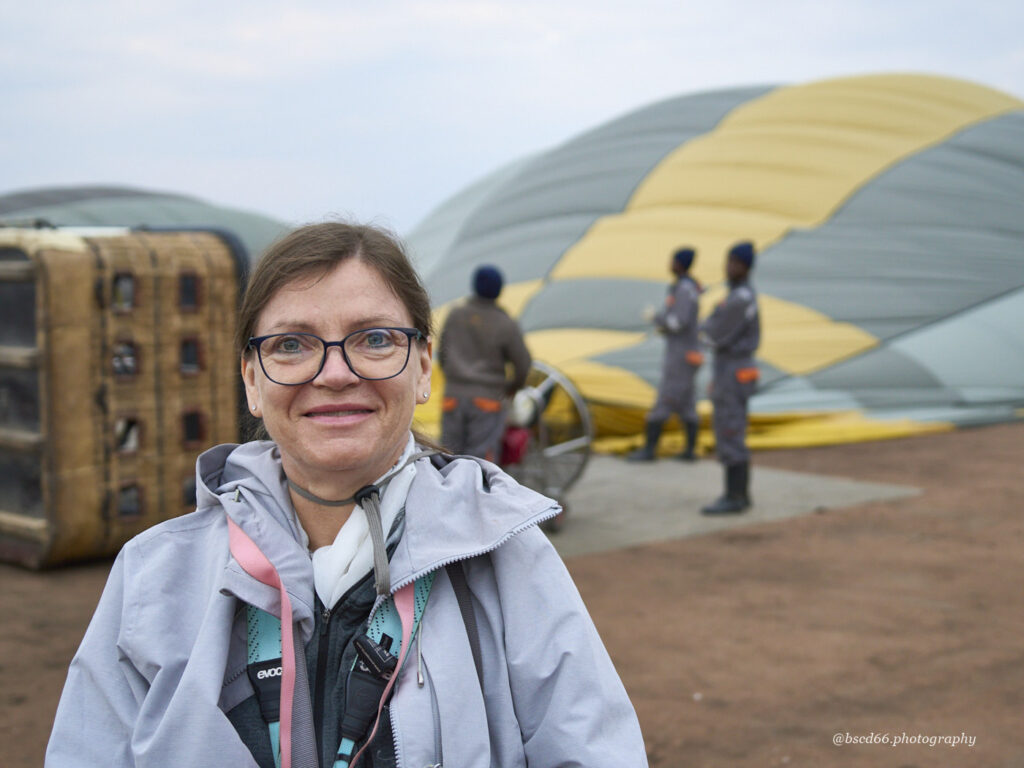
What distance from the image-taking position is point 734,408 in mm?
7012

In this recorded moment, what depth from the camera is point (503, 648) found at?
1.42m

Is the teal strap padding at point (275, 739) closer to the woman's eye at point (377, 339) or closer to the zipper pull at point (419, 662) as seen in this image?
the zipper pull at point (419, 662)

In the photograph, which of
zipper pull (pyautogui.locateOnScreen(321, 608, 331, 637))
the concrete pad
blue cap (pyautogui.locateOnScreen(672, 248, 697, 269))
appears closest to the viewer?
zipper pull (pyautogui.locateOnScreen(321, 608, 331, 637))

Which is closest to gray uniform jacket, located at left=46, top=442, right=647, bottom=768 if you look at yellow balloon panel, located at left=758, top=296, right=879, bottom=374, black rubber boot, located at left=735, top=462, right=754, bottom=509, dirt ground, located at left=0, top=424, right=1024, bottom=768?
dirt ground, located at left=0, top=424, right=1024, bottom=768

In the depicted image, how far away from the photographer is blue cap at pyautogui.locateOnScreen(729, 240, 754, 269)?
6.91m

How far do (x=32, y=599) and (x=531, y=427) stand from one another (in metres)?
3.17

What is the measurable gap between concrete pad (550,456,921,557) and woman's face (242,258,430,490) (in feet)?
15.2

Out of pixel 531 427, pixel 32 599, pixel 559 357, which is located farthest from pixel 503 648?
pixel 559 357

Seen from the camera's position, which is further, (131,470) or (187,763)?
(131,470)

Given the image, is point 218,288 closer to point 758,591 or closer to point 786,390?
point 758,591

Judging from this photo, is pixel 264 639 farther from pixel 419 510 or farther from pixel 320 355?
pixel 320 355

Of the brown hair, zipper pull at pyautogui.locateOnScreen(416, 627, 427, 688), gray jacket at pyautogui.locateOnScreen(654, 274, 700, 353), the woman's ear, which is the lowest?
gray jacket at pyautogui.locateOnScreen(654, 274, 700, 353)

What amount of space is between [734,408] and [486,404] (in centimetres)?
181

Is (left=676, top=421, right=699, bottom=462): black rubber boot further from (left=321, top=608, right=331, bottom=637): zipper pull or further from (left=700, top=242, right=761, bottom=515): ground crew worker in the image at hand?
(left=321, top=608, right=331, bottom=637): zipper pull
